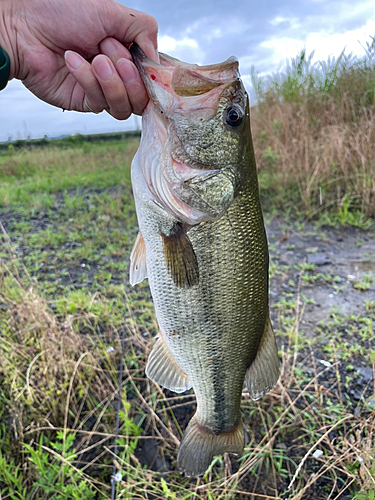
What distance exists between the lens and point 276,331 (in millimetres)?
2908

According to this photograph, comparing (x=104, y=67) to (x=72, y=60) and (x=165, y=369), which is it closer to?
(x=72, y=60)

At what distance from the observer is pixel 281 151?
19.2ft

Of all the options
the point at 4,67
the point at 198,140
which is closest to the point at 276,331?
the point at 198,140

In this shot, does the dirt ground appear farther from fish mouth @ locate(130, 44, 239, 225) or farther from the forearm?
the forearm

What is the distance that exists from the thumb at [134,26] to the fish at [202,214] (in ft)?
0.38

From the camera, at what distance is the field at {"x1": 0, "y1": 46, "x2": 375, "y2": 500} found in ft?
6.31

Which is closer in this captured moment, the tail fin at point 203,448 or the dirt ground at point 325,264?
the tail fin at point 203,448

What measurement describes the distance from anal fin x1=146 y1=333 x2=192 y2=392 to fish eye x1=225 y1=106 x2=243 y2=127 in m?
0.95

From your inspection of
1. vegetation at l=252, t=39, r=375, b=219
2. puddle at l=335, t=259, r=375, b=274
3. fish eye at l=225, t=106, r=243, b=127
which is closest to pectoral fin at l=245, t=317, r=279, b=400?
fish eye at l=225, t=106, r=243, b=127

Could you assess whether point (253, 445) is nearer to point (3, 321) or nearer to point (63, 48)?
point (3, 321)

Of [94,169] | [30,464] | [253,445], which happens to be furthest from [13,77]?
[94,169]

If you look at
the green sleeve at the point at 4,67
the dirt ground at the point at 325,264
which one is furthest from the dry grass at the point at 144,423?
the green sleeve at the point at 4,67

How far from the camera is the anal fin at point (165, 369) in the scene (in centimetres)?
154

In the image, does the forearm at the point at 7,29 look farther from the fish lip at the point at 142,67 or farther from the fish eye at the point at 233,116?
the fish eye at the point at 233,116
